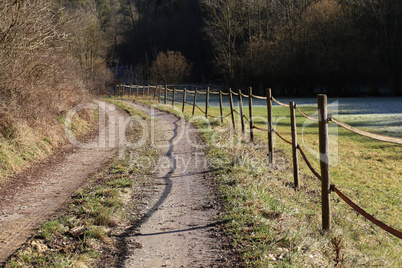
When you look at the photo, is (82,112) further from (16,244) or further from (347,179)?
(16,244)

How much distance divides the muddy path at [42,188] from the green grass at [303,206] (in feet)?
8.87

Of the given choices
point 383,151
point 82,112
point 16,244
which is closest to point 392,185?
point 383,151

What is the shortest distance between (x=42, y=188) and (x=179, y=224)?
3268mm

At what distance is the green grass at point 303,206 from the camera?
4.43 meters

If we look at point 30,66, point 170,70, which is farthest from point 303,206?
point 170,70

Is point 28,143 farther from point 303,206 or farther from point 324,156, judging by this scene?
point 324,156

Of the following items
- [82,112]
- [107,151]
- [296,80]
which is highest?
[296,80]

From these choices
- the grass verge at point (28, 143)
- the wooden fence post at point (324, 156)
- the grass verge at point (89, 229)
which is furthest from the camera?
the grass verge at point (28, 143)

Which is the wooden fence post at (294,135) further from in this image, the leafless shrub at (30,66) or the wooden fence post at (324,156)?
the leafless shrub at (30,66)

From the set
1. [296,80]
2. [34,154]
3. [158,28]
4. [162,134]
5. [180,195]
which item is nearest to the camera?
[180,195]

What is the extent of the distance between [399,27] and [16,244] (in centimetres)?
4363

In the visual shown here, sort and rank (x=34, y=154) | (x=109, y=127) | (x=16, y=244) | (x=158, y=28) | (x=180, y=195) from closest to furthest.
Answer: (x=16, y=244) → (x=180, y=195) → (x=34, y=154) → (x=109, y=127) → (x=158, y=28)

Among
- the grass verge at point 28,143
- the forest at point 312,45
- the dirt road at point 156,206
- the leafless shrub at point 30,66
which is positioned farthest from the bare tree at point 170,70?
the dirt road at point 156,206

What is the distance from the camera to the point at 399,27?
3944cm
